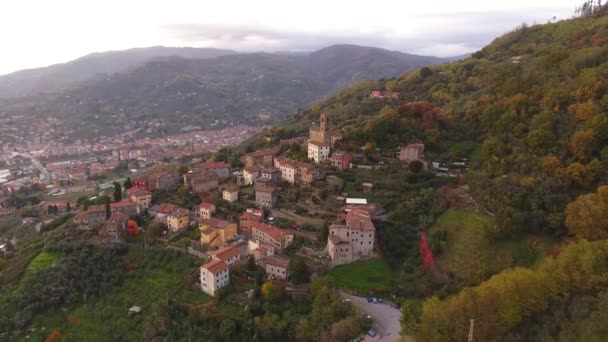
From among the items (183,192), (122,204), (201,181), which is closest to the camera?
(122,204)

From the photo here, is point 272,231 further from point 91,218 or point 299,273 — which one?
point 91,218

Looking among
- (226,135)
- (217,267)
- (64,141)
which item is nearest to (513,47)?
(217,267)

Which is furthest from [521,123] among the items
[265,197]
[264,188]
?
[265,197]

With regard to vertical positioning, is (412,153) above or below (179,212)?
above

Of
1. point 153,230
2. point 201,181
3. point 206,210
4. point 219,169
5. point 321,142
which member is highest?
point 321,142

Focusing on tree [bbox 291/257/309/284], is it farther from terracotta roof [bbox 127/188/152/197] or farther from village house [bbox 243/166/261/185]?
terracotta roof [bbox 127/188/152/197]

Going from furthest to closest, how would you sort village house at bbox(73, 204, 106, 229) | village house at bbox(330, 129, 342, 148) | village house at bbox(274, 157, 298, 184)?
village house at bbox(330, 129, 342, 148)
village house at bbox(274, 157, 298, 184)
village house at bbox(73, 204, 106, 229)

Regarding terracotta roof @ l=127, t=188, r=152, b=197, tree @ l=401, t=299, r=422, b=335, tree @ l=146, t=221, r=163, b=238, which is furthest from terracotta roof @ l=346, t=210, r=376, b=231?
terracotta roof @ l=127, t=188, r=152, b=197
